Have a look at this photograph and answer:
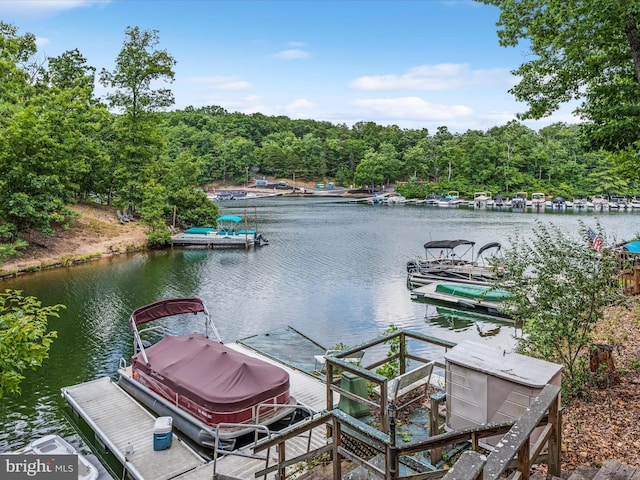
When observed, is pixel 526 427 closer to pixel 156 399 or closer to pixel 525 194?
pixel 156 399

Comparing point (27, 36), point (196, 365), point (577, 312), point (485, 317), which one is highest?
point (27, 36)

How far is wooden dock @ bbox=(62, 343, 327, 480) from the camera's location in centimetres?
Result: 800

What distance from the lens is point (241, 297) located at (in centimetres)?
2255

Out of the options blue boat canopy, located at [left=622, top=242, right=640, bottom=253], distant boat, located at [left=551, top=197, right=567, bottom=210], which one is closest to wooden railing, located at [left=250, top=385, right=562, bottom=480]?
blue boat canopy, located at [left=622, top=242, right=640, bottom=253]

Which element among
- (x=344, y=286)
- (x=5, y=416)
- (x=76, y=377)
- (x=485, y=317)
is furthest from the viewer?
(x=344, y=286)

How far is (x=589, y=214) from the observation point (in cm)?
6019

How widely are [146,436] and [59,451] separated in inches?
67.4

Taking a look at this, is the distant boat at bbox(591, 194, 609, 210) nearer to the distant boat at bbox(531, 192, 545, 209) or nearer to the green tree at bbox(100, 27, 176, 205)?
the distant boat at bbox(531, 192, 545, 209)

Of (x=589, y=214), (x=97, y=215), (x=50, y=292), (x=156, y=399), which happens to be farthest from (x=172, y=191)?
(x=589, y=214)

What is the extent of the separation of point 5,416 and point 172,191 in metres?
32.2

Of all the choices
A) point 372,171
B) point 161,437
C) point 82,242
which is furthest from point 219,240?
point 372,171

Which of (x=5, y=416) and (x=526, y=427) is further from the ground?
(x=526, y=427)

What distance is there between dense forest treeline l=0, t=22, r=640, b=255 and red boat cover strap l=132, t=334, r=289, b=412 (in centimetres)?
830

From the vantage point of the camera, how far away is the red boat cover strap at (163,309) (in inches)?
507
